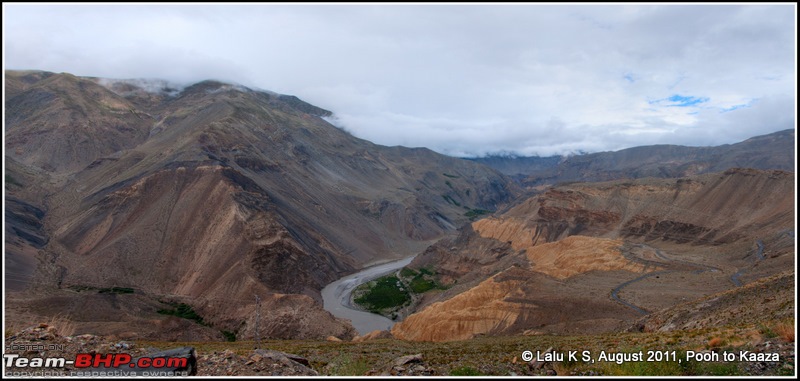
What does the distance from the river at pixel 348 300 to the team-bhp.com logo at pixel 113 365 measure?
4434 centimetres

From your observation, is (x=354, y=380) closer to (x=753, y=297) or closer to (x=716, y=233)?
(x=753, y=297)

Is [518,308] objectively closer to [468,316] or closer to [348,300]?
[468,316]

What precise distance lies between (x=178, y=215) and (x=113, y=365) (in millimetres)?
74175

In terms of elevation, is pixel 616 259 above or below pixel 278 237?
below

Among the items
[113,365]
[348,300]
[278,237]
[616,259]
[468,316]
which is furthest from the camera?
[278,237]

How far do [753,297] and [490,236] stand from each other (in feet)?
245

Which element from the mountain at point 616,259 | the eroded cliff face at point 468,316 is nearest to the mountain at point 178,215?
the eroded cliff face at point 468,316

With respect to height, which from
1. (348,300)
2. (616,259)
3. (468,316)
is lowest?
(348,300)

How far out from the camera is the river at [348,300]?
61.3 meters

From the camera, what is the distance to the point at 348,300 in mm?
72188

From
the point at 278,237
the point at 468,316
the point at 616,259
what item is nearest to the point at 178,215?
the point at 278,237

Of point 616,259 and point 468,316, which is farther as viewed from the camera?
point 616,259

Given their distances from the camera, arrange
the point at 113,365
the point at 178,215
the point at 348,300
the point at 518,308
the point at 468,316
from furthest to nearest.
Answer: the point at 178,215, the point at 348,300, the point at 468,316, the point at 518,308, the point at 113,365

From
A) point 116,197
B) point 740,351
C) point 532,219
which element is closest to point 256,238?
point 116,197
